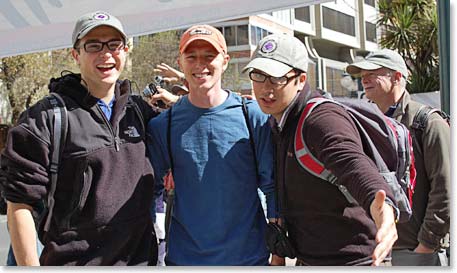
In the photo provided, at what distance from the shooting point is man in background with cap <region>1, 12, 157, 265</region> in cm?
251

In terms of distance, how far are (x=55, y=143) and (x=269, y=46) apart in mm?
909

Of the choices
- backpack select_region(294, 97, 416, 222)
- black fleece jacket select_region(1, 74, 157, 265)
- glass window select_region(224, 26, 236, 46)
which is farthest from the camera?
glass window select_region(224, 26, 236, 46)

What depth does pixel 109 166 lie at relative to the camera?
260 centimetres

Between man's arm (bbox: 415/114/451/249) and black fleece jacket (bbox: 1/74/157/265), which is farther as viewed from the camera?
man's arm (bbox: 415/114/451/249)

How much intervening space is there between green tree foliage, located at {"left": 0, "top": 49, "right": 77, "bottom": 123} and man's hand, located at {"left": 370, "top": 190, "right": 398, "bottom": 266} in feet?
75.4

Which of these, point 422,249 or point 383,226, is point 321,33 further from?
point 383,226

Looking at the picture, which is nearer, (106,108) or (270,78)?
(270,78)

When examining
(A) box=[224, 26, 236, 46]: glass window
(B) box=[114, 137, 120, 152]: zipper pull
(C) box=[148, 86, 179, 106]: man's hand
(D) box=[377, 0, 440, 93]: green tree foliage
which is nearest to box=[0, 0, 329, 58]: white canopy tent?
(C) box=[148, 86, 179, 106]: man's hand

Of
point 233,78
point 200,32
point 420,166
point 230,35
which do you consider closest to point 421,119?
point 420,166

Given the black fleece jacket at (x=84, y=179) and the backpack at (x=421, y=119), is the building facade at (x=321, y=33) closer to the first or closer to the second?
the backpack at (x=421, y=119)

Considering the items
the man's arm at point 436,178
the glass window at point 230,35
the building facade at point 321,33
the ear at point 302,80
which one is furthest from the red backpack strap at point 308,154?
the glass window at point 230,35

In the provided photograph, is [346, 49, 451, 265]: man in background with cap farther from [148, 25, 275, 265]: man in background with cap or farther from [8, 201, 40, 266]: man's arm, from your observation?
[8, 201, 40, 266]: man's arm

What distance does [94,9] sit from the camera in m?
3.49

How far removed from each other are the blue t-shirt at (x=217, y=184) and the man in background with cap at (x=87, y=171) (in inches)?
5.2
